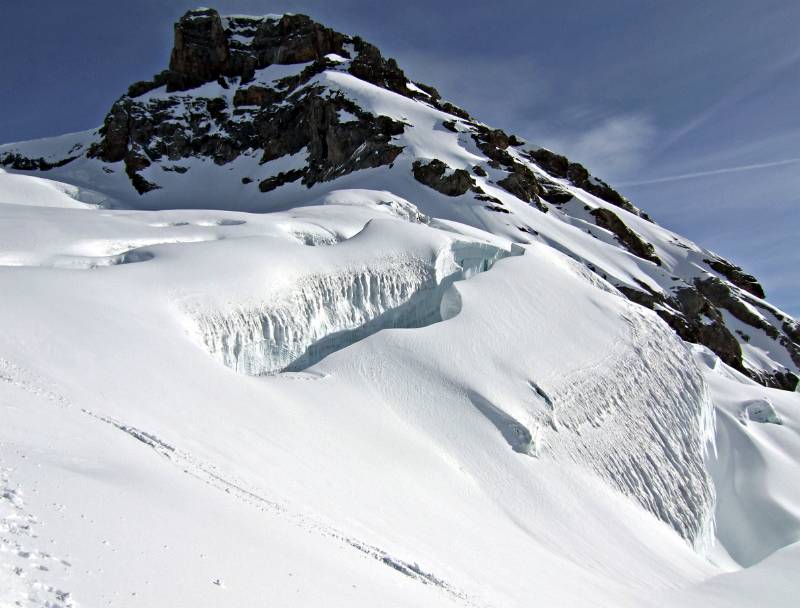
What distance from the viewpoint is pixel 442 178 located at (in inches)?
2133

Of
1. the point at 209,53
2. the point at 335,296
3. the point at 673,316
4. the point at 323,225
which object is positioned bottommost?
the point at 335,296

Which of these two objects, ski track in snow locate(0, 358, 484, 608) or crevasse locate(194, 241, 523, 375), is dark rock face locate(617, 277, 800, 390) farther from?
ski track in snow locate(0, 358, 484, 608)

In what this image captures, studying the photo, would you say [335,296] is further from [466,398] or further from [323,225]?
[323,225]

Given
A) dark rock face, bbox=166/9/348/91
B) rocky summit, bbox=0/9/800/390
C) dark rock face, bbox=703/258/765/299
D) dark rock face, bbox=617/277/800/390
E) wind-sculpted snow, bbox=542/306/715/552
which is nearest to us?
wind-sculpted snow, bbox=542/306/715/552

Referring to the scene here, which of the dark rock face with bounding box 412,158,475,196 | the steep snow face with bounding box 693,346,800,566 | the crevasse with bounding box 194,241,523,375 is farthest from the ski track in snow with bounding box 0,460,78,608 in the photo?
the dark rock face with bounding box 412,158,475,196

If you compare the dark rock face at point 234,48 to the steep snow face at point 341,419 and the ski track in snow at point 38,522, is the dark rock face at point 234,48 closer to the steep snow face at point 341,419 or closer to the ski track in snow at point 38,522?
the steep snow face at point 341,419

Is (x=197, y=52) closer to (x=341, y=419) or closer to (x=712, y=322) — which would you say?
(x=712, y=322)

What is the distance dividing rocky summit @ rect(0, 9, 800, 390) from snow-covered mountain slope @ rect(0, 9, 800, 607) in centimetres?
1713

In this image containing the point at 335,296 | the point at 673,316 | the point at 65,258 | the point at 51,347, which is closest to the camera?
the point at 51,347

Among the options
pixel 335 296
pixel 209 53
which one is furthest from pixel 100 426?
pixel 209 53

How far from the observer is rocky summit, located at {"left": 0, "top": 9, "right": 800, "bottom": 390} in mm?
53594

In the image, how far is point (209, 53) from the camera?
86375 millimetres

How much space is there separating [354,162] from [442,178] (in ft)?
35.8

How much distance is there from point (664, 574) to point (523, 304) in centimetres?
1081
